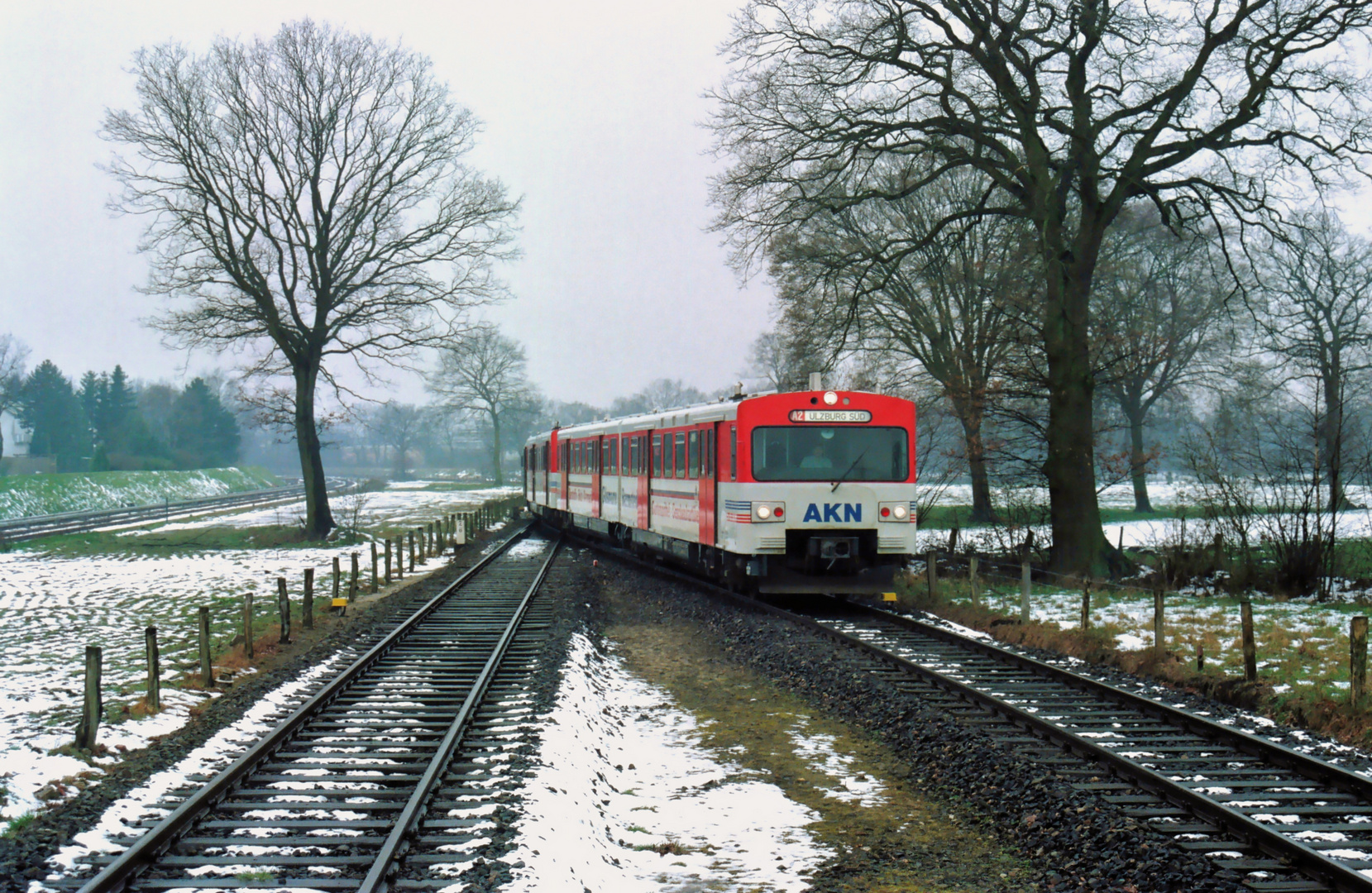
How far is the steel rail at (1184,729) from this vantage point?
5.41 m

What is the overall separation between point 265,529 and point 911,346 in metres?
19.5

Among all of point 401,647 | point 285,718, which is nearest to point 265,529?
point 401,647

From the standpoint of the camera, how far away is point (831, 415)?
1516cm

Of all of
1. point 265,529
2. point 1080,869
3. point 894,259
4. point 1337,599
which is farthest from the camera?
point 265,529

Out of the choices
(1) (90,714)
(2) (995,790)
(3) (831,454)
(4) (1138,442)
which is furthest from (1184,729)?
(4) (1138,442)

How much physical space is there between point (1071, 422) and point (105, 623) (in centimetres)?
1498

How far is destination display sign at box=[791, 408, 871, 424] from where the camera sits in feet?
49.3

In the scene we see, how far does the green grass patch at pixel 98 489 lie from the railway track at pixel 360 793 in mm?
40353

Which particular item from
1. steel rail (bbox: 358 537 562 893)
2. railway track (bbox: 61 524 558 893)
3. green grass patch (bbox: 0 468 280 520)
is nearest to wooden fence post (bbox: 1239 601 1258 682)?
railway track (bbox: 61 524 558 893)

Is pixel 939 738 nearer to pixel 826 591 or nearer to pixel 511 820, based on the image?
pixel 511 820

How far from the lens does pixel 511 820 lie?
6016 millimetres

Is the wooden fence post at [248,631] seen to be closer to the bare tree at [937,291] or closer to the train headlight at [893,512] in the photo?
the train headlight at [893,512]

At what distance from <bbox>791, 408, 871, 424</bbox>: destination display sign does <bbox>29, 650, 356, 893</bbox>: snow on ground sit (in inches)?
283

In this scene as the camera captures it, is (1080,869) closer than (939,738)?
Yes
